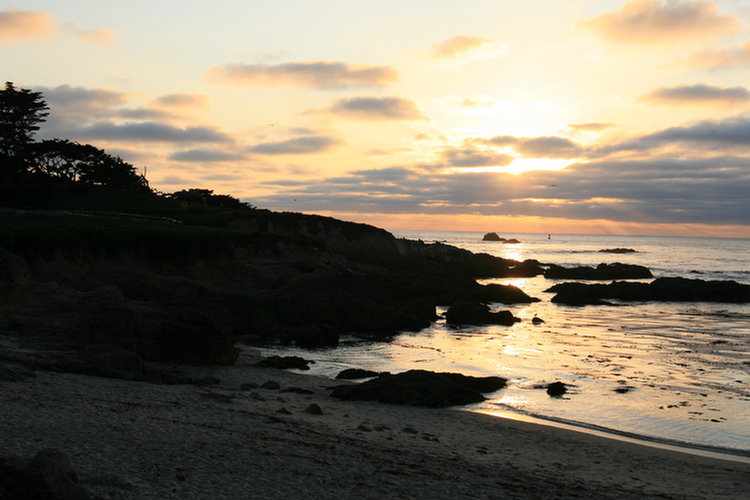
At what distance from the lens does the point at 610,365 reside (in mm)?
23984

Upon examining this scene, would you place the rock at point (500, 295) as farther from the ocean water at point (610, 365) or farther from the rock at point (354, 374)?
the rock at point (354, 374)

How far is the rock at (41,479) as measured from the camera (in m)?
6.55

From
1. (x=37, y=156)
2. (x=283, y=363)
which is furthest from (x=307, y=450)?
(x=37, y=156)

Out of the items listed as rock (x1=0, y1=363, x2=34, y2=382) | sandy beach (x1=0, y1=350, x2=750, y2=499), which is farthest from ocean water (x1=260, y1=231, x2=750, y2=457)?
rock (x1=0, y1=363, x2=34, y2=382)

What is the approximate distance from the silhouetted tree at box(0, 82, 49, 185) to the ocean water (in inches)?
1991

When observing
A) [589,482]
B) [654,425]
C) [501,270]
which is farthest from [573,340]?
[501,270]

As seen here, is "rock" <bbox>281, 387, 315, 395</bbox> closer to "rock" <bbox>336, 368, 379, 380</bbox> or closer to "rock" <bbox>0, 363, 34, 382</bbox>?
"rock" <bbox>336, 368, 379, 380</bbox>

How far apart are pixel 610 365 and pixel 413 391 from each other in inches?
419

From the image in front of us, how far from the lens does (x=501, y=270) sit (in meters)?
82.5

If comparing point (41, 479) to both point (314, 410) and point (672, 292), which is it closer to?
point (314, 410)

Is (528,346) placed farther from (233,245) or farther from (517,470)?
(233,245)

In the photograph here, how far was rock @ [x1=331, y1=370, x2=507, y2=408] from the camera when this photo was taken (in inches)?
671

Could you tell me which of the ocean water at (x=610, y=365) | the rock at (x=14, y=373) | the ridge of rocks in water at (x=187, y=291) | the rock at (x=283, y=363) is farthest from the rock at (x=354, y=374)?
the rock at (x=14, y=373)

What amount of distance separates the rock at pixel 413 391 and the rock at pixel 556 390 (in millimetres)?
2383
